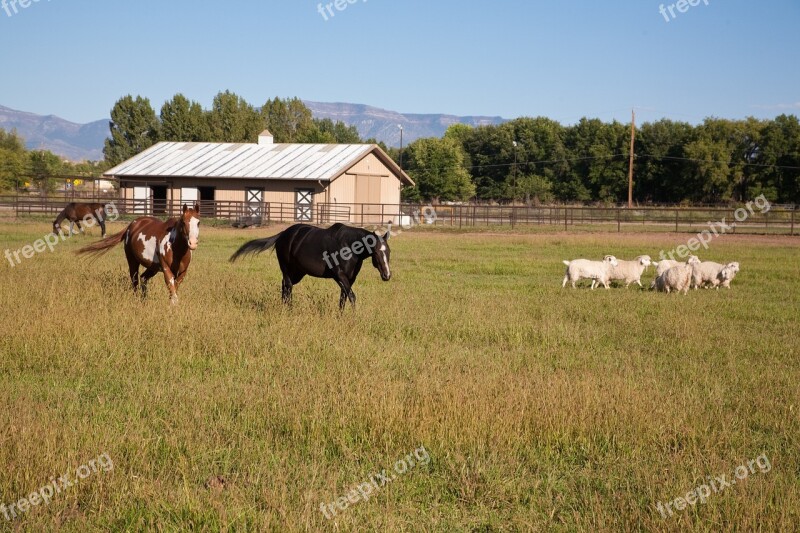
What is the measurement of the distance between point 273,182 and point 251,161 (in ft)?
14.2

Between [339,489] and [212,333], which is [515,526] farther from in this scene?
[212,333]

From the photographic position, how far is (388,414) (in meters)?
6.60

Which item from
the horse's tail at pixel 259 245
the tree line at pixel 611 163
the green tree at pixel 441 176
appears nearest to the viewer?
the horse's tail at pixel 259 245

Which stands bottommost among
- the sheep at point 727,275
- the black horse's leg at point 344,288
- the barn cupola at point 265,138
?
the sheep at point 727,275

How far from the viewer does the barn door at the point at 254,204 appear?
43594 millimetres

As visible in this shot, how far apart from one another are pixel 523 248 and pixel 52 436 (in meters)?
25.2

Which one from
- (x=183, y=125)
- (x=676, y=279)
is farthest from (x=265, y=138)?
(x=676, y=279)

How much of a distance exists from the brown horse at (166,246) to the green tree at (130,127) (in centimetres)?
8233

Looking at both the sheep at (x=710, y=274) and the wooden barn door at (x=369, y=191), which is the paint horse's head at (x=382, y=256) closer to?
the sheep at (x=710, y=274)

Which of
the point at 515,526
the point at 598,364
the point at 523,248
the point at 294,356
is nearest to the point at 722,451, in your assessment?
the point at 515,526

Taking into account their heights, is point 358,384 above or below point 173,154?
below

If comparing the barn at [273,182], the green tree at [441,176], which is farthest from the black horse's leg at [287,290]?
the green tree at [441,176]

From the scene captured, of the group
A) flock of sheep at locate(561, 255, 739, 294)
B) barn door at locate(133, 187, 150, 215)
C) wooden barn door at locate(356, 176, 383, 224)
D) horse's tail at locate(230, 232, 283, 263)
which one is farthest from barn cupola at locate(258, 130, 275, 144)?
horse's tail at locate(230, 232, 283, 263)

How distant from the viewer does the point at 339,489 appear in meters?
5.46
